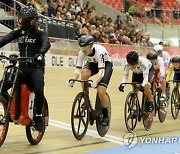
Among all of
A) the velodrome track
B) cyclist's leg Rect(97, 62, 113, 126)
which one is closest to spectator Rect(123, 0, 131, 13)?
the velodrome track

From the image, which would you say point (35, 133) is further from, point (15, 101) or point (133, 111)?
point (133, 111)

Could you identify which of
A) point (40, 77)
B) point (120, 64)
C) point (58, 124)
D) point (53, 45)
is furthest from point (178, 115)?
point (120, 64)

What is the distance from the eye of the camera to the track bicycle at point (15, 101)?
15.4 ft

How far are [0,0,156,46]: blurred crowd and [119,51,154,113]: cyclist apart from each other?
7.87 metres

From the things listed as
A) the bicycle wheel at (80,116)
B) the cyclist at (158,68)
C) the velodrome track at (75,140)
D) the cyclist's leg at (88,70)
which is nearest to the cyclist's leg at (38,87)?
the velodrome track at (75,140)

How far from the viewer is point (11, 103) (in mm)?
4824

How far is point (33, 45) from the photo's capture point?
4969 millimetres

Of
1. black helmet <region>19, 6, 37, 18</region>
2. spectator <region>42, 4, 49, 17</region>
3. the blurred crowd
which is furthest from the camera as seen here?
the blurred crowd

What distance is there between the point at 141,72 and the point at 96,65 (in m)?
0.90

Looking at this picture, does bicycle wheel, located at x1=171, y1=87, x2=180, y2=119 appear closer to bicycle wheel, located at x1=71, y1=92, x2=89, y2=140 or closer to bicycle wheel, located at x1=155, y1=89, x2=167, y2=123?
bicycle wheel, located at x1=155, y1=89, x2=167, y2=123

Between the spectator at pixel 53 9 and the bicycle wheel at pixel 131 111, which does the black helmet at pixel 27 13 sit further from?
the spectator at pixel 53 9

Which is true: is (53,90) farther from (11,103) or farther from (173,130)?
(11,103)

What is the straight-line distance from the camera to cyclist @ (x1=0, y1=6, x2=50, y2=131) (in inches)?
191

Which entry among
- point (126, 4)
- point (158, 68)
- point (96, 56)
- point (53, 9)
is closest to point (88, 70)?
point (96, 56)
